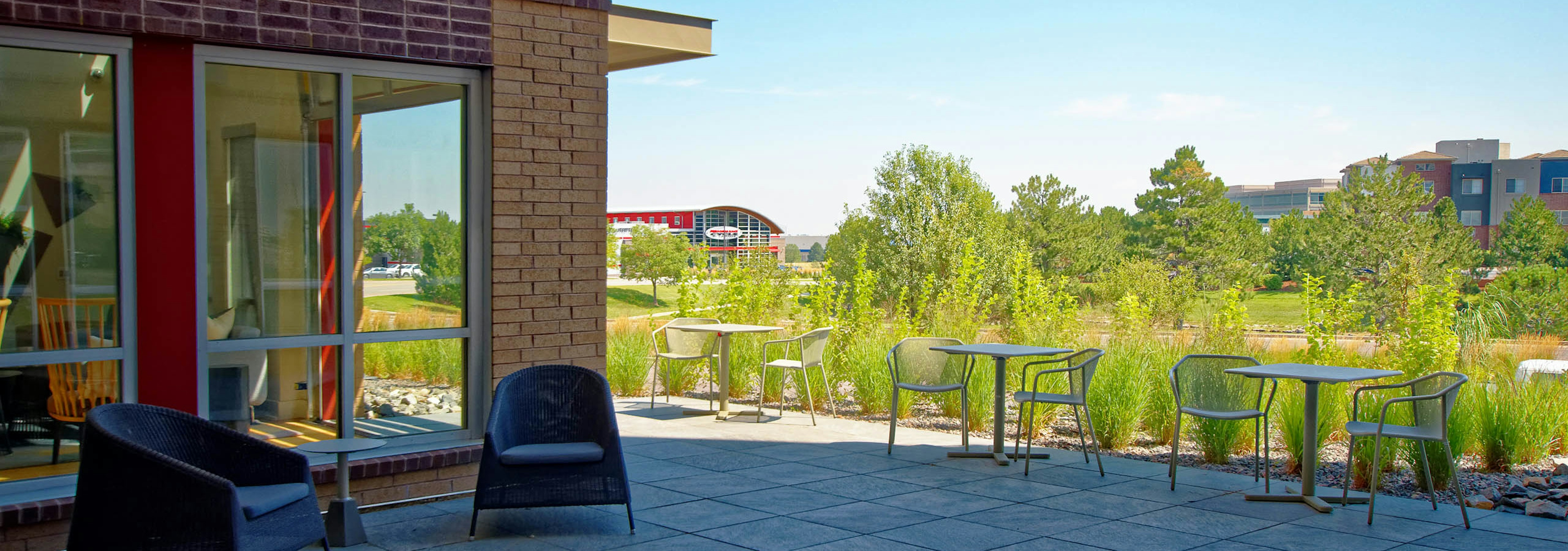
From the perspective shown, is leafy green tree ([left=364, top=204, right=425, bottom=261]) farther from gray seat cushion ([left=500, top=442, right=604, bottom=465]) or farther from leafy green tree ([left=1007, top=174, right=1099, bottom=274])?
leafy green tree ([left=1007, top=174, right=1099, bottom=274])

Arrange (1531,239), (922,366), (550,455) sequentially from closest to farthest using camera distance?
(550,455) < (922,366) < (1531,239)

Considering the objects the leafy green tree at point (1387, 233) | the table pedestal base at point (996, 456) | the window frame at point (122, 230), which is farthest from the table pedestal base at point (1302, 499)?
the leafy green tree at point (1387, 233)

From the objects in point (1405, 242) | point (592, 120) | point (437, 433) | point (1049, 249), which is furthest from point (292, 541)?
point (1049, 249)

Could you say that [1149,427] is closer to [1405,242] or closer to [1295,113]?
[1405,242]

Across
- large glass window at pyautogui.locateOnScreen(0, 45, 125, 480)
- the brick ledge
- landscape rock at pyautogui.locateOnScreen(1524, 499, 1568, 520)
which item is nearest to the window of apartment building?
large glass window at pyautogui.locateOnScreen(0, 45, 125, 480)

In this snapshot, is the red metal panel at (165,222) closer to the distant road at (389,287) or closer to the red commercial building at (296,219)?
the red commercial building at (296,219)

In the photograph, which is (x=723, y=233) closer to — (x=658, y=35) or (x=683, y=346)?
(x=683, y=346)

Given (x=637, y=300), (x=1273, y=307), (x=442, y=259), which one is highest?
(x=442, y=259)

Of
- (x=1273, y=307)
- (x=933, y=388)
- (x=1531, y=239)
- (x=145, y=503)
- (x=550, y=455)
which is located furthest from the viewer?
(x=1273, y=307)

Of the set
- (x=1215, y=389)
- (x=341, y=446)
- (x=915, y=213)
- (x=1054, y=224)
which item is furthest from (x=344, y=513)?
(x=1054, y=224)

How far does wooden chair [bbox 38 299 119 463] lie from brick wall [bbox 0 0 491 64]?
3.75 ft

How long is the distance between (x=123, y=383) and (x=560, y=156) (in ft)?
7.31

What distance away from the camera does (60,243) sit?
14.3 feet

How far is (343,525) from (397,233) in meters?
1.52
